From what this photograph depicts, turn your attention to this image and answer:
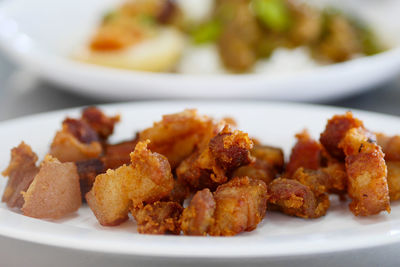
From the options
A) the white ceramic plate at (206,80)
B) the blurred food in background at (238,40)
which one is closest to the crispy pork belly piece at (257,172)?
the white ceramic plate at (206,80)

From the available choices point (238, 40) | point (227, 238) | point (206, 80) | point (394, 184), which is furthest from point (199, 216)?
point (238, 40)

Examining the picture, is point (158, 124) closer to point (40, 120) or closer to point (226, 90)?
point (40, 120)

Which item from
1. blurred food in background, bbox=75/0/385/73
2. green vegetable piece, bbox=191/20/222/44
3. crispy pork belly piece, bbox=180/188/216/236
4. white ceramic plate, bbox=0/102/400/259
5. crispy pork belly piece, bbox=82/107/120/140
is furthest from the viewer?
green vegetable piece, bbox=191/20/222/44

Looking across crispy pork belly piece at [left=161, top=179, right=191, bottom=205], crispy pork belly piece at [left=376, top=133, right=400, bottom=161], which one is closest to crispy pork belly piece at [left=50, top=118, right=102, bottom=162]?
crispy pork belly piece at [left=161, top=179, right=191, bottom=205]

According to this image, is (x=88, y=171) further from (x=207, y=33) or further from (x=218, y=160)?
(x=207, y=33)

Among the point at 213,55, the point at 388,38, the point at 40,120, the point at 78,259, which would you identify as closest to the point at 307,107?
the point at 40,120

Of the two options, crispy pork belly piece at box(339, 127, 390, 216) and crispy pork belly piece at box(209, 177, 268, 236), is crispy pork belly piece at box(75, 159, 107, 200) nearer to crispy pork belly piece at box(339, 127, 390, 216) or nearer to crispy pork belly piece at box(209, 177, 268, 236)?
crispy pork belly piece at box(209, 177, 268, 236)
